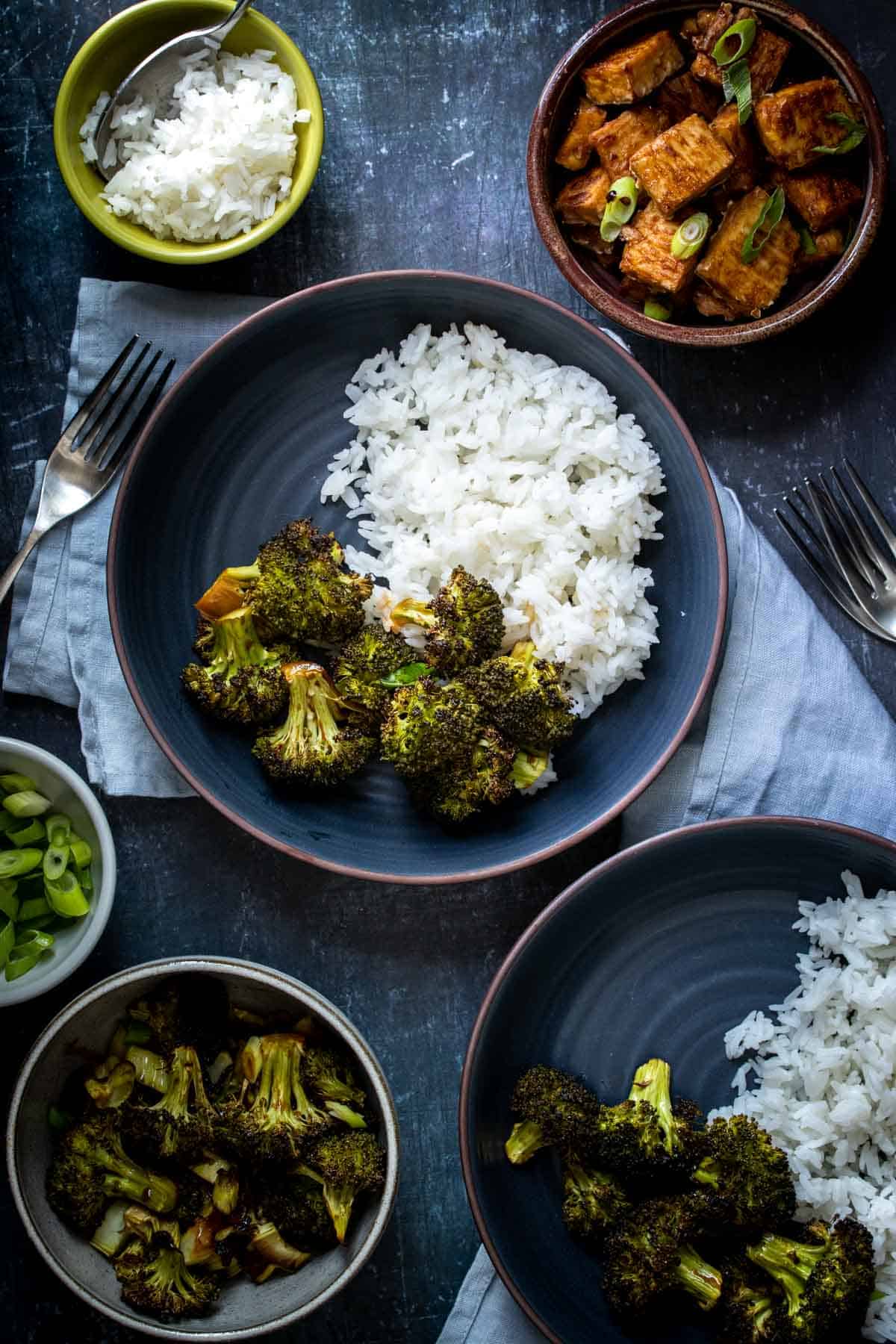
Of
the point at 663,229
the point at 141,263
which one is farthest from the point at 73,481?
the point at 663,229

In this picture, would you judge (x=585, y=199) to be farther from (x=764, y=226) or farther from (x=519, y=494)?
(x=519, y=494)

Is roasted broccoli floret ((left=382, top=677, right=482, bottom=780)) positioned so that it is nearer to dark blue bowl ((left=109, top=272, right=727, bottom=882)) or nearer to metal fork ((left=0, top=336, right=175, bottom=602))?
dark blue bowl ((left=109, top=272, right=727, bottom=882))

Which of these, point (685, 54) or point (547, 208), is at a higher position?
point (685, 54)

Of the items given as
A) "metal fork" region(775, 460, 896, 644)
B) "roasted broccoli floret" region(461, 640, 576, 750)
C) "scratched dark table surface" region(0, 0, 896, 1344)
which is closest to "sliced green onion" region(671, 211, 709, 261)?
"scratched dark table surface" region(0, 0, 896, 1344)


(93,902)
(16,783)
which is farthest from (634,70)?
(93,902)

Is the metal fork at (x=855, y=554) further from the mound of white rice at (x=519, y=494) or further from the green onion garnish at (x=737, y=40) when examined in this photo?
the green onion garnish at (x=737, y=40)

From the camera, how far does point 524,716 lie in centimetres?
262

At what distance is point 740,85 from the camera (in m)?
2.62

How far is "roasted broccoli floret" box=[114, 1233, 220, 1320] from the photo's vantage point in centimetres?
258

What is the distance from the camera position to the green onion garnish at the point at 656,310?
276cm

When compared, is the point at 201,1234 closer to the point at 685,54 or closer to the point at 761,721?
the point at 761,721

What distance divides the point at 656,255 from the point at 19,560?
1710mm

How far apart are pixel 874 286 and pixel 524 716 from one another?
147 centimetres

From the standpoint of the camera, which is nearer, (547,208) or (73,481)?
(547,208)
